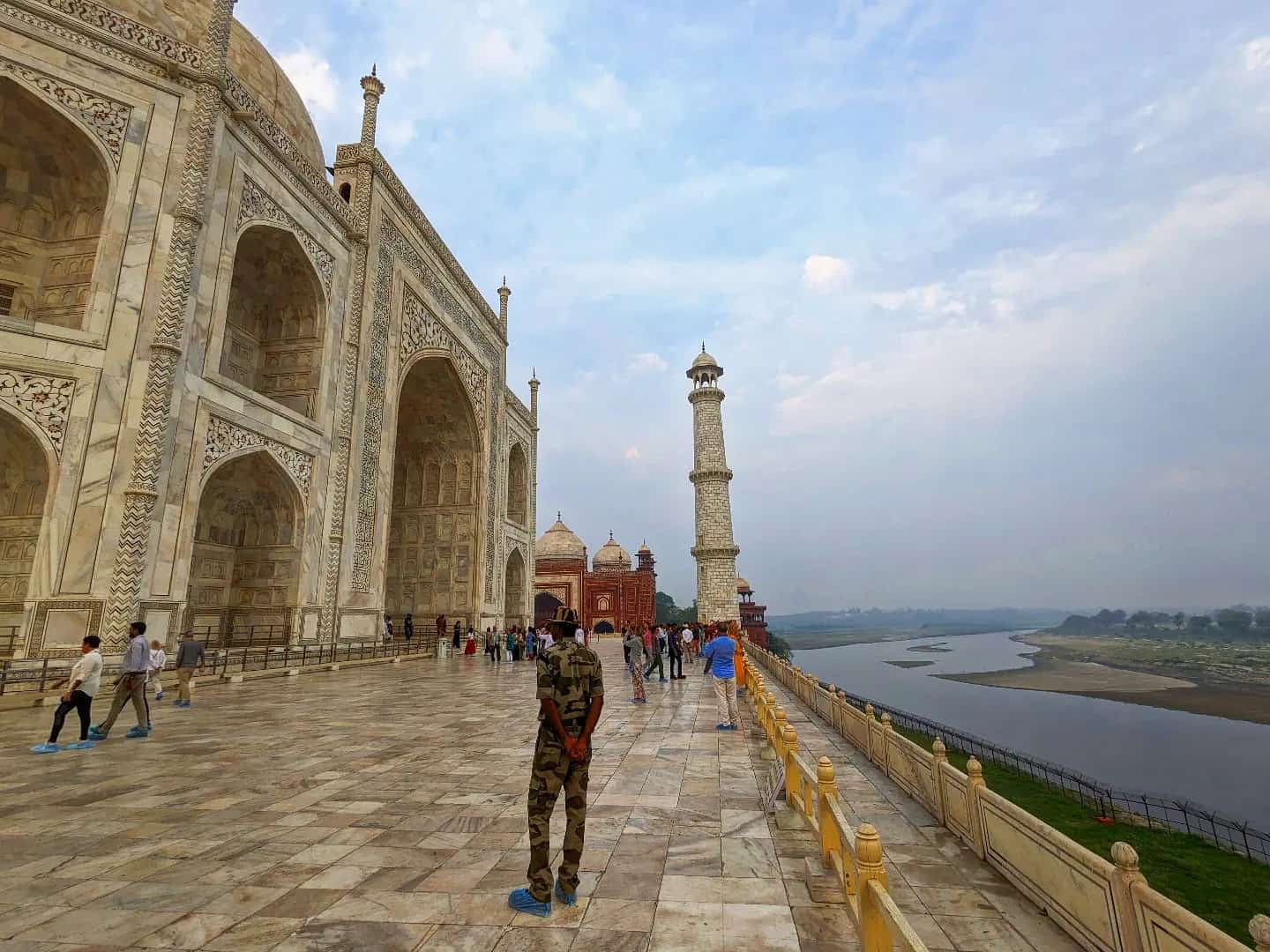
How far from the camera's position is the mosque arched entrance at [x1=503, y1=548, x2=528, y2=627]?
32.1 metres

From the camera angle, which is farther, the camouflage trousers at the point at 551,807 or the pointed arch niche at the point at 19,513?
the pointed arch niche at the point at 19,513

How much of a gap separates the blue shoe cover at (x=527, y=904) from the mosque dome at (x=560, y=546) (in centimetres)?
4438

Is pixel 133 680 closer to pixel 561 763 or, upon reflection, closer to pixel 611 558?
pixel 561 763

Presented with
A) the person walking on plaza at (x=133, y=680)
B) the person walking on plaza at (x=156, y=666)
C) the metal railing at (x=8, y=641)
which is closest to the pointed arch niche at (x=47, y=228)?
Result: the metal railing at (x=8, y=641)

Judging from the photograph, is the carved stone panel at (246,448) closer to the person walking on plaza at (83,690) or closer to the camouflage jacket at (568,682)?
the person walking on plaza at (83,690)

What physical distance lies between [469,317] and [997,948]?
87.7 feet

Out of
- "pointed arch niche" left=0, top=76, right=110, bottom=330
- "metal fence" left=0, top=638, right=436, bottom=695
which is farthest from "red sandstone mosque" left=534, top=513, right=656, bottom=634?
"pointed arch niche" left=0, top=76, right=110, bottom=330

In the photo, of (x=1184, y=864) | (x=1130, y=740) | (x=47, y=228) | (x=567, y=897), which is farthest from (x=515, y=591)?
(x=567, y=897)

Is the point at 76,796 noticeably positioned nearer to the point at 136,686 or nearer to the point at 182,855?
the point at 182,855

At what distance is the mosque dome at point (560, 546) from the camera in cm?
4756

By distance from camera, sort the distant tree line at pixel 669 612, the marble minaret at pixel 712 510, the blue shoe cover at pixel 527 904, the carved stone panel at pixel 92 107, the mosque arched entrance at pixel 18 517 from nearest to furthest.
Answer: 1. the blue shoe cover at pixel 527 904
2. the mosque arched entrance at pixel 18 517
3. the carved stone panel at pixel 92 107
4. the marble minaret at pixel 712 510
5. the distant tree line at pixel 669 612

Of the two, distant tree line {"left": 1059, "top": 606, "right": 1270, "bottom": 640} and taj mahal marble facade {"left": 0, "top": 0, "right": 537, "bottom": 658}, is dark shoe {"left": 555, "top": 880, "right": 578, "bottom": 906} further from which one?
distant tree line {"left": 1059, "top": 606, "right": 1270, "bottom": 640}

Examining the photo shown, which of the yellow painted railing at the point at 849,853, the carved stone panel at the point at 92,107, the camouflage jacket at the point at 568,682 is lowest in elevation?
the yellow painted railing at the point at 849,853

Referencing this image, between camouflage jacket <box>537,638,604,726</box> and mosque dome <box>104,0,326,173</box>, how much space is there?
17.9 meters
